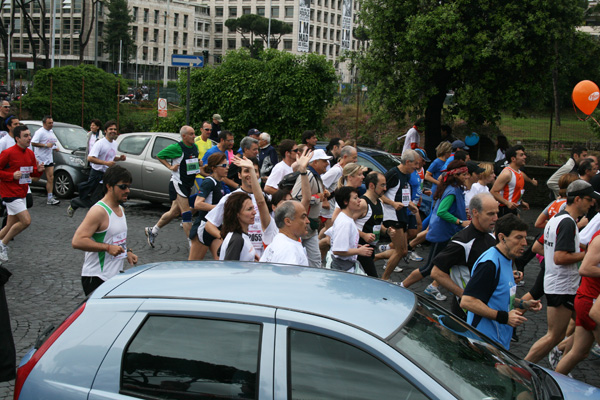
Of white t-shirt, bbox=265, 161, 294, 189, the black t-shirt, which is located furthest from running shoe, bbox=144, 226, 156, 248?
the black t-shirt

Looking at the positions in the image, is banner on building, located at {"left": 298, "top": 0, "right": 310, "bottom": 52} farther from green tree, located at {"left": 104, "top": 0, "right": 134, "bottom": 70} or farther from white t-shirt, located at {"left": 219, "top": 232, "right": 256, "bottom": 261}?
green tree, located at {"left": 104, "top": 0, "right": 134, "bottom": 70}

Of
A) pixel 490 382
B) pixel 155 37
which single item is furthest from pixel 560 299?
pixel 155 37

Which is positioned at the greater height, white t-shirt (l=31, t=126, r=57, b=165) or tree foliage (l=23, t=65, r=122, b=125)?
tree foliage (l=23, t=65, r=122, b=125)

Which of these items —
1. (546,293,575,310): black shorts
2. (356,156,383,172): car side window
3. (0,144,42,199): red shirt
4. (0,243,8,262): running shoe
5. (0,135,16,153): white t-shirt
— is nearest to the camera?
(546,293,575,310): black shorts

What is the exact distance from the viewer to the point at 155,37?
398ft

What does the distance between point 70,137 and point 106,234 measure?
11.3 metres

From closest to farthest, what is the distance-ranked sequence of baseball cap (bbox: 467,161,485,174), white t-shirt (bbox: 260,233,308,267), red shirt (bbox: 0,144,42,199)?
1. white t-shirt (bbox: 260,233,308,267)
2. baseball cap (bbox: 467,161,485,174)
3. red shirt (bbox: 0,144,42,199)

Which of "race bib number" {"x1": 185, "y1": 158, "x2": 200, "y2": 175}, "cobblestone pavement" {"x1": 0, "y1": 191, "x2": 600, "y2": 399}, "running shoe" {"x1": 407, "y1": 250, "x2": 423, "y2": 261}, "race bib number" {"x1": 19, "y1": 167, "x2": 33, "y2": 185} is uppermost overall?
"race bib number" {"x1": 185, "y1": 158, "x2": 200, "y2": 175}

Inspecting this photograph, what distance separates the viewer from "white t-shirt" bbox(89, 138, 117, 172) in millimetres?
12469

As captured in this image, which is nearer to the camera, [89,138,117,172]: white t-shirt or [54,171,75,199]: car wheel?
[89,138,117,172]: white t-shirt

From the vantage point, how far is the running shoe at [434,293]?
8156 mm

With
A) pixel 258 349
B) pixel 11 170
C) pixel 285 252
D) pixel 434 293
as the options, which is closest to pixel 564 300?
pixel 285 252

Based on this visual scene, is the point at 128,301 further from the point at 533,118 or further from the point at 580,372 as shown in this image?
the point at 533,118

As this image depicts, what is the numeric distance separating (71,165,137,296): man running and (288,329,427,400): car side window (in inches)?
117
